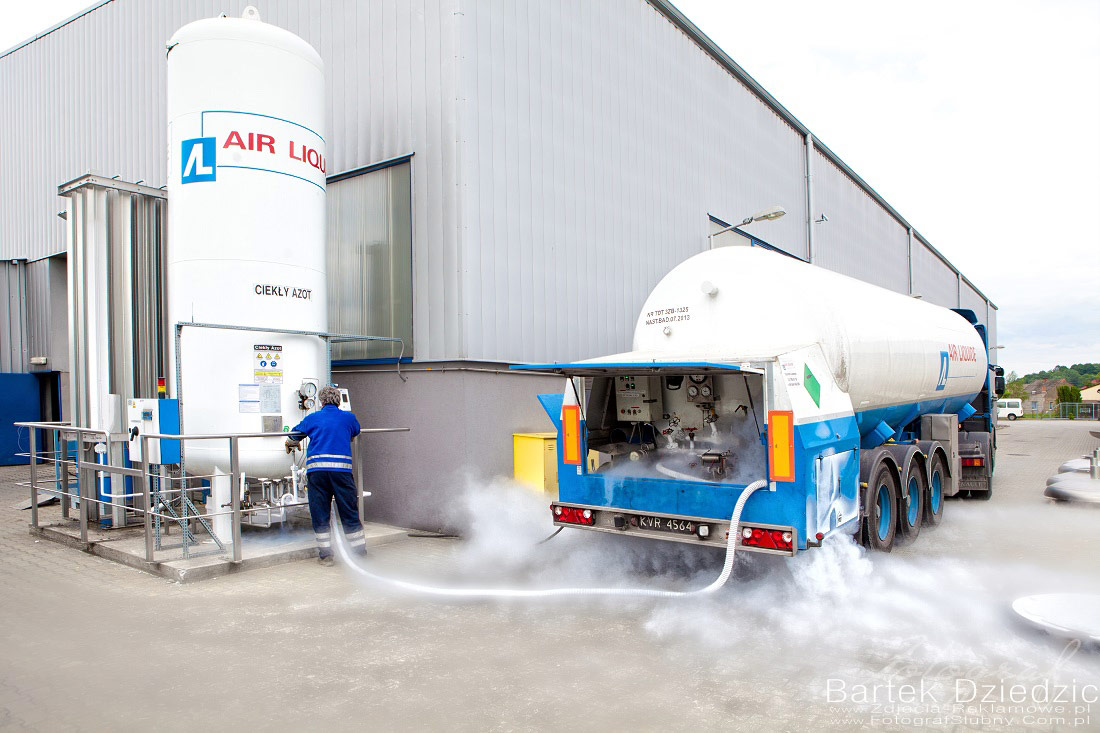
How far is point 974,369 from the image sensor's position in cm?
1205

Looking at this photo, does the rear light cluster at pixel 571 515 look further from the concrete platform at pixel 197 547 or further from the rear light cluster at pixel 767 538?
the concrete platform at pixel 197 547

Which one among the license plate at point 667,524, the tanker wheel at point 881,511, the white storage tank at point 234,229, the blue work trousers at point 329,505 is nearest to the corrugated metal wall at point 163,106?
the white storage tank at point 234,229

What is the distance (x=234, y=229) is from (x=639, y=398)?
453 centimetres

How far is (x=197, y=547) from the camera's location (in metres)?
7.66

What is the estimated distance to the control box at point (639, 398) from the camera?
7.09 metres

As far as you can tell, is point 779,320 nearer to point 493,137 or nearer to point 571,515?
point 571,515

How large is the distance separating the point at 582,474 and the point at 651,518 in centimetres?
94

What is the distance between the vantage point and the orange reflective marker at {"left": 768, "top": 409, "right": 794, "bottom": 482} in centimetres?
561

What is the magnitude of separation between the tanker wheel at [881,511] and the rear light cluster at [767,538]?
1932mm

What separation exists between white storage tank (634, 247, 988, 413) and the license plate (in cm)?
145

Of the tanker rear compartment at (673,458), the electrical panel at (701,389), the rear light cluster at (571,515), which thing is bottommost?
the rear light cluster at (571,515)

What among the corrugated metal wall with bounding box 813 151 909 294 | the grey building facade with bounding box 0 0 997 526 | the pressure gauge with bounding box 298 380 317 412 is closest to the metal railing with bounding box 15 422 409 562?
the pressure gauge with bounding box 298 380 317 412

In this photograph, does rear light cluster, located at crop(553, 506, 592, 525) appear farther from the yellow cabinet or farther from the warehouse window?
the warehouse window

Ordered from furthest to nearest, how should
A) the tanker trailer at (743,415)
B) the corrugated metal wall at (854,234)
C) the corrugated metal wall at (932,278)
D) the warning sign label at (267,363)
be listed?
1. the corrugated metal wall at (932,278)
2. the corrugated metal wall at (854,234)
3. the warning sign label at (267,363)
4. the tanker trailer at (743,415)
